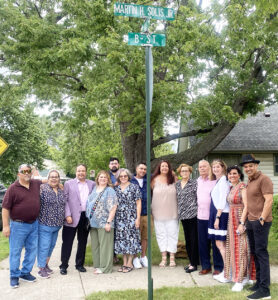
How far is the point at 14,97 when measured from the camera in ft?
46.1

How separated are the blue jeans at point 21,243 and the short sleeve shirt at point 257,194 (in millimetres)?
3484

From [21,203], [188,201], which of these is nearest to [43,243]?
[21,203]

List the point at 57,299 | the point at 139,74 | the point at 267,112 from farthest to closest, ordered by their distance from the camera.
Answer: the point at 267,112 < the point at 139,74 < the point at 57,299

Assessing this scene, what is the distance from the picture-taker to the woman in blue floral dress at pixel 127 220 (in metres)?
6.61

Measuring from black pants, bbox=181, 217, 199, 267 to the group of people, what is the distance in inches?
0.7

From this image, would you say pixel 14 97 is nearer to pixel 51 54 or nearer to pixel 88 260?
pixel 51 54

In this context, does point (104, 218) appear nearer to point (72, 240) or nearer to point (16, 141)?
point (72, 240)

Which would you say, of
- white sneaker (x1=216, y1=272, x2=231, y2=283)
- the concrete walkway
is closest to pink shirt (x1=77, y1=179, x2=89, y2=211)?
the concrete walkway

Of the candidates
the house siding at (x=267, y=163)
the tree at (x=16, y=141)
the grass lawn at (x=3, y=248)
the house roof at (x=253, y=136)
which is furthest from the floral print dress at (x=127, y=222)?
the tree at (x=16, y=141)

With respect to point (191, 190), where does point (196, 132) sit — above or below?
above

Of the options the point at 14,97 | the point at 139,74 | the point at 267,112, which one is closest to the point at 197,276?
the point at 139,74

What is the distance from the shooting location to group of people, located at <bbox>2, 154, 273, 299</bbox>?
216 inches

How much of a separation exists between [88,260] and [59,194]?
1.69 meters

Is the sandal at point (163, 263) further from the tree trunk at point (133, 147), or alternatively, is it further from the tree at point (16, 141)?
the tree at point (16, 141)
